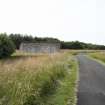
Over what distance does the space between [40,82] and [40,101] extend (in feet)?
7.04

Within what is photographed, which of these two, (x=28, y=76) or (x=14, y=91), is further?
(x=28, y=76)

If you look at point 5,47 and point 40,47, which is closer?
point 5,47

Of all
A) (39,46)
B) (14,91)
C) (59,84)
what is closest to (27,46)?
(39,46)

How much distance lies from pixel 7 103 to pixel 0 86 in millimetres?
1845

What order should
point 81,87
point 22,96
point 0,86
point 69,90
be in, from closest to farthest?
point 22,96 < point 0,86 < point 69,90 < point 81,87

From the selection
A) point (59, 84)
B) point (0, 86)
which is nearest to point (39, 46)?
point (59, 84)

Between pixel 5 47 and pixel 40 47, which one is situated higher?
pixel 5 47

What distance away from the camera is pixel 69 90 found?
14719 mm

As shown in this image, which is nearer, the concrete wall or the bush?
the bush

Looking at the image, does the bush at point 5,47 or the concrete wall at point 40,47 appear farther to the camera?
the concrete wall at point 40,47

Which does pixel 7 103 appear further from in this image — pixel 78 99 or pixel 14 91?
pixel 78 99

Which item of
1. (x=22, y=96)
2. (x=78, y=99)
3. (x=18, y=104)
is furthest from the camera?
(x=78, y=99)

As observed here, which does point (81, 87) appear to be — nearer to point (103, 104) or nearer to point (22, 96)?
point (103, 104)

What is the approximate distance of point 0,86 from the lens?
421 inches
